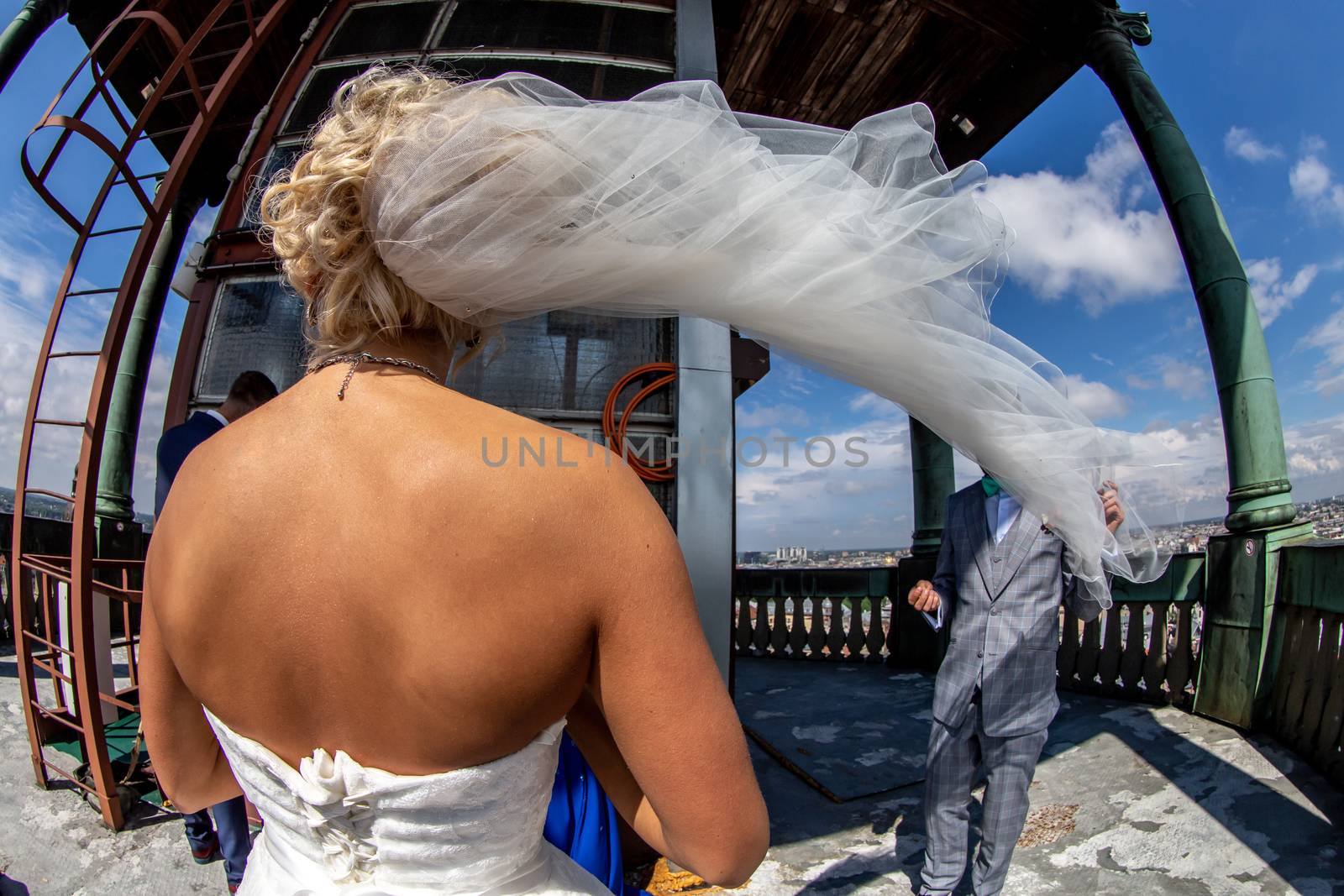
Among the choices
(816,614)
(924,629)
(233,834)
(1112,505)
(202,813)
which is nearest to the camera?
(1112,505)

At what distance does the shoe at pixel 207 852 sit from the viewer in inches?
113

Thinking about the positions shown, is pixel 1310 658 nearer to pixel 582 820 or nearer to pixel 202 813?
pixel 582 820

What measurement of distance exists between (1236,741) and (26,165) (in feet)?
21.6

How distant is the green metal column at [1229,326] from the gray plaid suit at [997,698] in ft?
7.39

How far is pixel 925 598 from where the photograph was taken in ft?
9.45

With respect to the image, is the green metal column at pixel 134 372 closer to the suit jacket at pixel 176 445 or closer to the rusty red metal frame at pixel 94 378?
A: the rusty red metal frame at pixel 94 378

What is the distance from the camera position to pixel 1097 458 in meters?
1.89

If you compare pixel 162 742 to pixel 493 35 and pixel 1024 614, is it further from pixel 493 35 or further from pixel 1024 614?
pixel 493 35

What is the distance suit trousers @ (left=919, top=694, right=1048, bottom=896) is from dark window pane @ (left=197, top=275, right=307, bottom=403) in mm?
3432

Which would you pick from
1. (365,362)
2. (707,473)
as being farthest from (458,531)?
(707,473)

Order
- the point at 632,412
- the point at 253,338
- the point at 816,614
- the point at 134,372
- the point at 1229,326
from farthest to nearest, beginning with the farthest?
1. the point at 816,614
2. the point at 134,372
3. the point at 1229,326
4. the point at 253,338
5. the point at 632,412

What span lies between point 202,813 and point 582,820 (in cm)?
264

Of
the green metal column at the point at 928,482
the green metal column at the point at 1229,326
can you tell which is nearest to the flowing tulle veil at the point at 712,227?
the green metal column at the point at 1229,326

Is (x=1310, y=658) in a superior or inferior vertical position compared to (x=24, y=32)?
inferior
